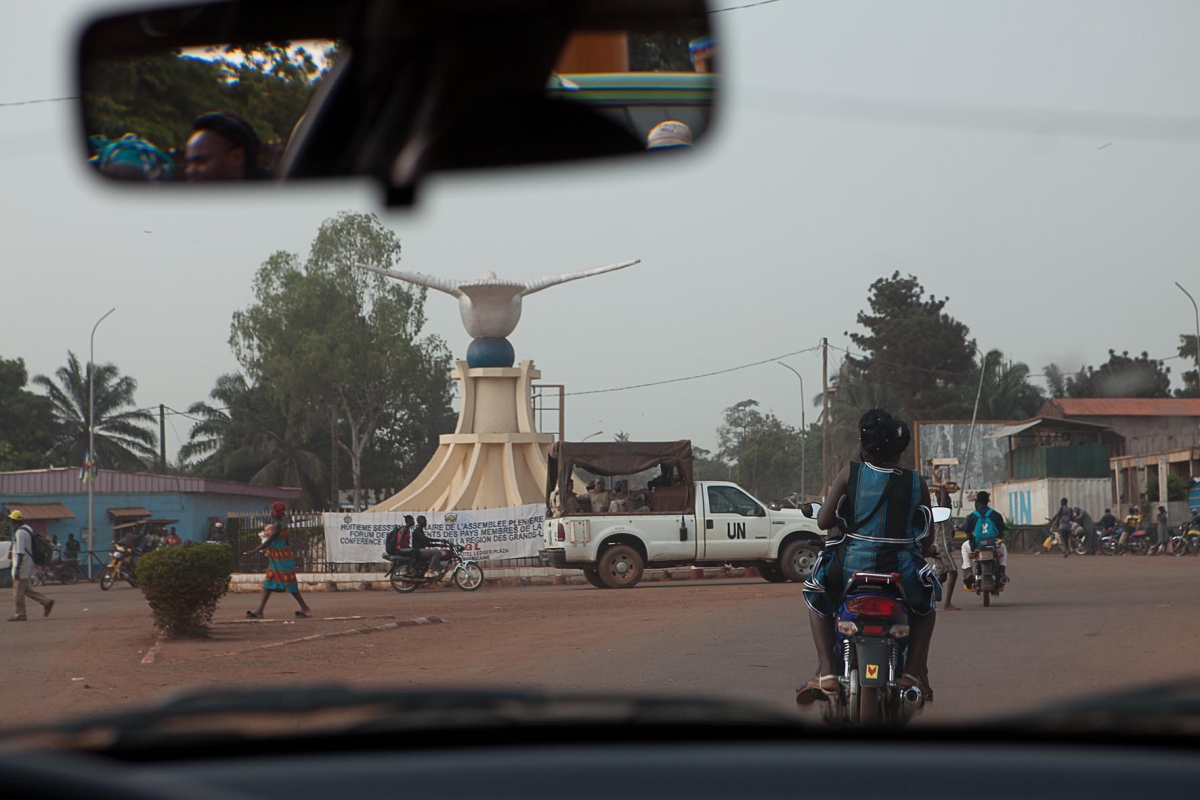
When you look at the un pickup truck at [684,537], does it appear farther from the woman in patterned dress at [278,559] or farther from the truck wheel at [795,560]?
the woman in patterned dress at [278,559]

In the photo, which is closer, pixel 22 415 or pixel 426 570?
pixel 426 570

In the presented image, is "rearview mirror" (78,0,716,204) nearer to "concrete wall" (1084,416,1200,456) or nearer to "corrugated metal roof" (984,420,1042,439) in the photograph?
"corrugated metal roof" (984,420,1042,439)

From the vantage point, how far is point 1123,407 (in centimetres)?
6131

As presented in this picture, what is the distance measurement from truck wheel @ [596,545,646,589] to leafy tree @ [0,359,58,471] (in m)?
43.8

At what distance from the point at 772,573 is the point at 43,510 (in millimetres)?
28051

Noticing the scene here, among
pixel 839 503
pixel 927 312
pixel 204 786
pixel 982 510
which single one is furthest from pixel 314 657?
pixel 927 312

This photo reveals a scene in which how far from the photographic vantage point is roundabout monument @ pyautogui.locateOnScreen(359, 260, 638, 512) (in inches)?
1346

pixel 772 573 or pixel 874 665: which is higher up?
pixel 874 665

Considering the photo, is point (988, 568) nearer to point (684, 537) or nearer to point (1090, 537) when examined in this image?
point (684, 537)

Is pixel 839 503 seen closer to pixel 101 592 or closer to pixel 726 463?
pixel 101 592

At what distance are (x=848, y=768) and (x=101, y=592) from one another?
30.6 metres

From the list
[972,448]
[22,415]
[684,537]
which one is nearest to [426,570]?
[684,537]

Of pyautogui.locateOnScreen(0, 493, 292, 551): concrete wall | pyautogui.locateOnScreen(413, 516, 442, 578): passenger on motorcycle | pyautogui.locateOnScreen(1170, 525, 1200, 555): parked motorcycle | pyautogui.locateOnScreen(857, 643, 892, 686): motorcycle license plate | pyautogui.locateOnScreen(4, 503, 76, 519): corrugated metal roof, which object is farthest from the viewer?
pyautogui.locateOnScreen(0, 493, 292, 551): concrete wall

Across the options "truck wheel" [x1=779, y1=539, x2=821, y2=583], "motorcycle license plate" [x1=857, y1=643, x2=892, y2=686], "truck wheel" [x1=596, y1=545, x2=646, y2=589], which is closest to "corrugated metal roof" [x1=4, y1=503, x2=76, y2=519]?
"truck wheel" [x1=596, y1=545, x2=646, y2=589]
